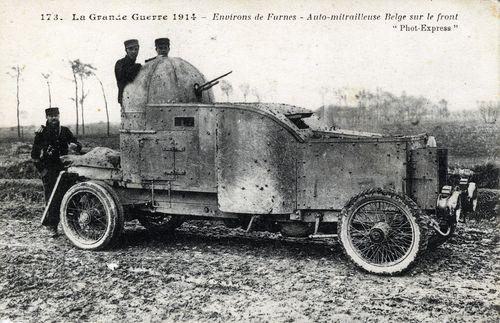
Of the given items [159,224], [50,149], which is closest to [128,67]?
[50,149]

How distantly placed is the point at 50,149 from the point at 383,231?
464cm

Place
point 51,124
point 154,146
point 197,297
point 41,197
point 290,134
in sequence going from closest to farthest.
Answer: point 197,297, point 290,134, point 154,146, point 51,124, point 41,197

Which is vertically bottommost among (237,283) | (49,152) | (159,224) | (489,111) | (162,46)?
(237,283)

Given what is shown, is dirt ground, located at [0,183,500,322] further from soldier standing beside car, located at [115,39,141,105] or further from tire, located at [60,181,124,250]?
soldier standing beside car, located at [115,39,141,105]

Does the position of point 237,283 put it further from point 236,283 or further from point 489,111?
point 489,111

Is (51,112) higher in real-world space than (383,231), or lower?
higher

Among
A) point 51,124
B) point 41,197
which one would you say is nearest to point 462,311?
point 51,124

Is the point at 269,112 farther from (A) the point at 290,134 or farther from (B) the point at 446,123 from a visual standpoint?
(B) the point at 446,123

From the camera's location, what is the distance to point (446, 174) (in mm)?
5828

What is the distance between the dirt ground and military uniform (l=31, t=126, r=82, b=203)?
85cm

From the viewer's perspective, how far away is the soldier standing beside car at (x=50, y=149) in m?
7.13

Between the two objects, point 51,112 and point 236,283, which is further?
point 51,112

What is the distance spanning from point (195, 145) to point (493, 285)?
3500 mm

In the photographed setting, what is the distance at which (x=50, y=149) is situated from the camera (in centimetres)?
718
